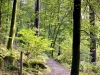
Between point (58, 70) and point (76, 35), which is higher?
point (76, 35)

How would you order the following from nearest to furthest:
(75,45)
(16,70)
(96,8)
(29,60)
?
1. (75,45)
2. (96,8)
3. (16,70)
4. (29,60)

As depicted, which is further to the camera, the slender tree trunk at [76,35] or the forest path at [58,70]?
the forest path at [58,70]

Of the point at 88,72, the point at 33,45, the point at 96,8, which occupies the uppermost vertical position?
the point at 96,8

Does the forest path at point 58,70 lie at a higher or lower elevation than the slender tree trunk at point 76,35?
lower

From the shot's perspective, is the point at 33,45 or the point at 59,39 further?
the point at 59,39

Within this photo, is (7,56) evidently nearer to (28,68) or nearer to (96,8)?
(28,68)

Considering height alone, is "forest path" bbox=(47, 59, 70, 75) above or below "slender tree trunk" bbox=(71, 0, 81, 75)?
below

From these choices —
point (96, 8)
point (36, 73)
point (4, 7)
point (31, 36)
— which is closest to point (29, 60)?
point (36, 73)

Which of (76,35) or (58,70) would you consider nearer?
(76,35)

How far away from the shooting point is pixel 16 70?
9.03 m

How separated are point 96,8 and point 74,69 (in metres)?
3.07

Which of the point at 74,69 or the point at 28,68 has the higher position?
the point at 74,69

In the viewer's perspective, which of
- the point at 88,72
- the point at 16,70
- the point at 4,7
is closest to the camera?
the point at 16,70

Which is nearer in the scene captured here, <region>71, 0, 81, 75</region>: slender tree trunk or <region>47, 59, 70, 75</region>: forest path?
<region>71, 0, 81, 75</region>: slender tree trunk
